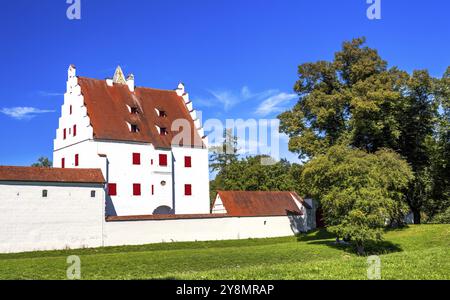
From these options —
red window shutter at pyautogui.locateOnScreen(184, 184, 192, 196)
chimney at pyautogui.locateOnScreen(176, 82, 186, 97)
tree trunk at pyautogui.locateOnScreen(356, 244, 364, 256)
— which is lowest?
tree trunk at pyautogui.locateOnScreen(356, 244, 364, 256)

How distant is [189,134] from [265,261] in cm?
2570

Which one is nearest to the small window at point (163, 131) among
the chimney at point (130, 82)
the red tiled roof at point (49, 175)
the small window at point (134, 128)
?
the small window at point (134, 128)

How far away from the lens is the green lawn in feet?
46.0

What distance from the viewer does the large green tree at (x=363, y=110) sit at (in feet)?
134

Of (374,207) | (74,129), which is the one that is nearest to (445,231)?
(374,207)

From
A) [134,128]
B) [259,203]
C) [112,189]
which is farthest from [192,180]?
[112,189]

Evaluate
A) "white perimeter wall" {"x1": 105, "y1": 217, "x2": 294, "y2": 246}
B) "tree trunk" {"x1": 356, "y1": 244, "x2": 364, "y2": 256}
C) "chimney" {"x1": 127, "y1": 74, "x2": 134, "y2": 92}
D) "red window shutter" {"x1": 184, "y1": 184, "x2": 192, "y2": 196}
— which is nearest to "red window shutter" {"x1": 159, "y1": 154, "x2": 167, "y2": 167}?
"red window shutter" {"x1": 184, "y1": 184, "x2": 192, "y2": 196}

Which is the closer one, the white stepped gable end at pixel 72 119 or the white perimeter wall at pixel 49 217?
the white perimeter wall at pixel 49 217

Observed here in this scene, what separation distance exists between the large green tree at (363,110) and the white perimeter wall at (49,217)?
18199 millimetres

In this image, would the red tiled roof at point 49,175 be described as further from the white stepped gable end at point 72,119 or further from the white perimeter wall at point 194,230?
the white stepped gable end at point 72,119

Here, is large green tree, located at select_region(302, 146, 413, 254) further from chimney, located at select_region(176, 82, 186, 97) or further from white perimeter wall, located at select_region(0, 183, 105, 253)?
chimney, located at select_region(176, 82, 186, 97)

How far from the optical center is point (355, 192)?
98.7 feet

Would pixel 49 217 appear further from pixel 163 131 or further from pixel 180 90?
pixel 180 90

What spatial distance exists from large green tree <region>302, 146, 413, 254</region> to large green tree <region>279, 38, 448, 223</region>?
26.8 feet
